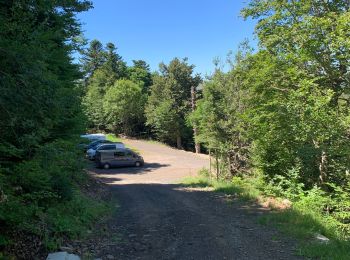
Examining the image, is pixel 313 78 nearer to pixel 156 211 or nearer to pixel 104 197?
pixel 156 211

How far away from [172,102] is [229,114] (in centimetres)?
2856

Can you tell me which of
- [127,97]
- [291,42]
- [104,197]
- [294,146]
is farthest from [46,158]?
[127,97]

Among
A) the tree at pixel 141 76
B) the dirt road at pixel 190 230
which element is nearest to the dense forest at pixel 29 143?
the dirt road at pixel 190 230

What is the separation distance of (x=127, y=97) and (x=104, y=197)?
40906 mm

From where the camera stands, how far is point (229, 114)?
20016 millimetres

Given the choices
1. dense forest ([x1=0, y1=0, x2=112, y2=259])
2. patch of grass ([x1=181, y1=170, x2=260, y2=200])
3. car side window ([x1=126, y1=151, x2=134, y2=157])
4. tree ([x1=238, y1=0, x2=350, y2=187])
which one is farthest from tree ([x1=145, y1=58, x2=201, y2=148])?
dense forest ([x1=0, y1=0, x2=112, y2=259])

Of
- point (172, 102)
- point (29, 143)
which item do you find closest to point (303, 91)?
point (29, 143)

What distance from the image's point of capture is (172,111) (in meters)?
47.4

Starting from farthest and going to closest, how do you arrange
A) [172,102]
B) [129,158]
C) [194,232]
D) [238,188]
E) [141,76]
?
1. [141,76]
2. [172,102]
3. [129,158]
4. [238,188]
5. [194,232]

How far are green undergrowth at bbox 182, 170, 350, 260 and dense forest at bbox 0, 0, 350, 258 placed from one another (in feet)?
0.32

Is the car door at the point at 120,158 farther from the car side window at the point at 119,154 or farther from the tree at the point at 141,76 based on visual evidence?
the tree at the point at 141,76

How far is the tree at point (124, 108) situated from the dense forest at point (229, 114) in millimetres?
33068

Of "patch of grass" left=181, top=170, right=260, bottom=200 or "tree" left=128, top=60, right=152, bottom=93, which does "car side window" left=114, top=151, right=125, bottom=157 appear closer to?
"patch of grass" left=181, top=170, right=260, bottom=200

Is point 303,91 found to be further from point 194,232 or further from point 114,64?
point 114,64
